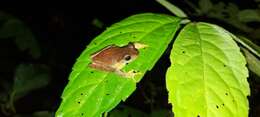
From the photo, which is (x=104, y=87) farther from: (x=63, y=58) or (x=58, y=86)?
(x=63, y=58)

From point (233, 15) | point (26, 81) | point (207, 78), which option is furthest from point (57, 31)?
point (207, 78)

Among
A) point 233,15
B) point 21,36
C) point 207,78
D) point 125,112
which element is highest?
point 207,78

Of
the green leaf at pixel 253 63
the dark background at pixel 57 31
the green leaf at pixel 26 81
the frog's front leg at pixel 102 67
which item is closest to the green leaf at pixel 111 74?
the frog's front leg at pixel 102 67

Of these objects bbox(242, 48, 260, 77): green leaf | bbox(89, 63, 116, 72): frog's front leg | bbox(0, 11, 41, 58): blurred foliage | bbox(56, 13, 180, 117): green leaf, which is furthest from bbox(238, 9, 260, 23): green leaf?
bbox(0, 11, 41, 58): blurred foliage

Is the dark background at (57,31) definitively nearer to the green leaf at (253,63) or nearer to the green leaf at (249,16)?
the green leaf at (249,16)

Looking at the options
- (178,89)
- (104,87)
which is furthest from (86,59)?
(178,89)

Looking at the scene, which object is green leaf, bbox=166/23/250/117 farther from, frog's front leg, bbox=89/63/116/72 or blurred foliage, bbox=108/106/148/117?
blurred foliage, bbox=108/106/148/117

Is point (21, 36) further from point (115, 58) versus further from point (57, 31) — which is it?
point (115, 58)
